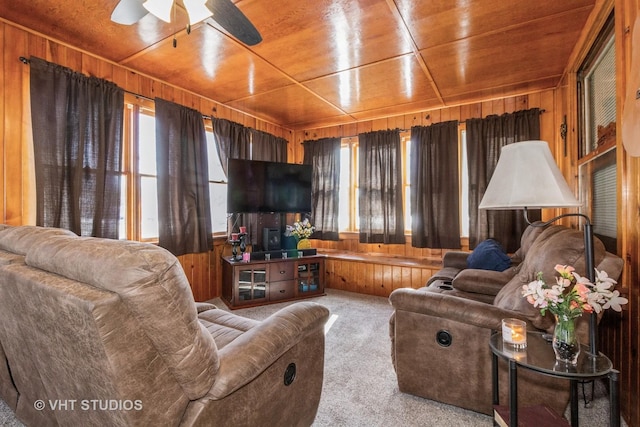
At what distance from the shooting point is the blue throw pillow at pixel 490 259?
2.65 m

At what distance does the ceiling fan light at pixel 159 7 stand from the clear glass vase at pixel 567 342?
8.05 ft

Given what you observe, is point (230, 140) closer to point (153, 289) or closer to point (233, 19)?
point (233, 19)

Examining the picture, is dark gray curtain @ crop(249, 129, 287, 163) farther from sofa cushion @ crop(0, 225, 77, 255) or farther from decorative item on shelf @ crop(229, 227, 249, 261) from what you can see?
sofa cushion @ crop(0, 225, 77, 255)

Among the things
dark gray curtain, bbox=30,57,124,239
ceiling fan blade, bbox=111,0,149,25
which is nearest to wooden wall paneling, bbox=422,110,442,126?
ceiling fan blade, bbox=111,0,149,25

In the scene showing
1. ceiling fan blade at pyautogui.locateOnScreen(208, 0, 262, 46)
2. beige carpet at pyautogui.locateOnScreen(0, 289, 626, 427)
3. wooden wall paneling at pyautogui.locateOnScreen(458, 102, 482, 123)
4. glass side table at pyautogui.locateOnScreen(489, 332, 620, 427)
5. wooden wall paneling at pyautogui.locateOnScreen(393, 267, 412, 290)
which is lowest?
beige carpet at pyautogui.locateOnScreen(0, 289, 626, 427)

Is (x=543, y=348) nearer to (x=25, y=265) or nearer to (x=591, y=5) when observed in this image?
(x=25, y=265)

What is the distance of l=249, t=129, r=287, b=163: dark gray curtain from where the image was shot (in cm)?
433

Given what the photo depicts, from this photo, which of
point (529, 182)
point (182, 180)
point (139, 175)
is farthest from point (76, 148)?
point (529, 182)

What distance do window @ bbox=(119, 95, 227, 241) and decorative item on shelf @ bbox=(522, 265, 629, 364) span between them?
11.0 feet

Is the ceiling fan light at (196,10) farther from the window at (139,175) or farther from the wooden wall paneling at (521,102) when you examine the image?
the wooden wall paneling at (521,102)

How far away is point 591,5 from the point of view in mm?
2020

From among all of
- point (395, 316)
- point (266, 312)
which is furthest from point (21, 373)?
point (266, 312)

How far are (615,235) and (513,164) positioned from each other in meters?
1.19

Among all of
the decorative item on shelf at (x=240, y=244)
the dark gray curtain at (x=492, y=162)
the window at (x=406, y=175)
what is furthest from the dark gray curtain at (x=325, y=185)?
the dark gray curtain at (x=492, y=162)
